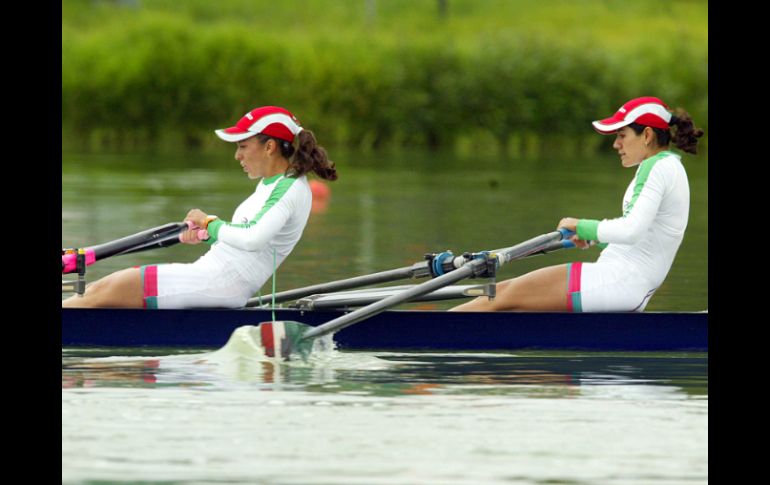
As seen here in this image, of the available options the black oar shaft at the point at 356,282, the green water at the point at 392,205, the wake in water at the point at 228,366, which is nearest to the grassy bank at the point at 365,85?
the green water at the point at 392,205

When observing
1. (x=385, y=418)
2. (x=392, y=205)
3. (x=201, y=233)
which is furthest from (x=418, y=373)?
(x=392, y=205)

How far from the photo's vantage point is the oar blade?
10125mm

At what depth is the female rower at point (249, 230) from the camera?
9977mm

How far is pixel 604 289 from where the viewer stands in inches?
403

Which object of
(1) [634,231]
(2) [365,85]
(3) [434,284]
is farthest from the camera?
(2) [365,85]

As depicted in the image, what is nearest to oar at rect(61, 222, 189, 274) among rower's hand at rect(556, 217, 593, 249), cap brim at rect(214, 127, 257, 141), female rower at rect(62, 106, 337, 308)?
female rower at rect(62, 106, 337, 308)

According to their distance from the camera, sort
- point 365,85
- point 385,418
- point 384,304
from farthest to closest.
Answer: point 365,85, point 384,304, point 385,418

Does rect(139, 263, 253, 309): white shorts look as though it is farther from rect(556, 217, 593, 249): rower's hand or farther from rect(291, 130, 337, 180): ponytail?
rect(556, 217, 593, 249): rower's hand

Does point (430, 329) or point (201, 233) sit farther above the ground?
point (201, 233)

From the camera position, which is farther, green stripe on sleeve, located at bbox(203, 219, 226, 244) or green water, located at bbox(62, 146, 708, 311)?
green water, located at bbox(62, 146, 708, 311)

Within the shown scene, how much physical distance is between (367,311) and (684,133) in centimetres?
215

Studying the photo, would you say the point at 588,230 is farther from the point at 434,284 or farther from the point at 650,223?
the point at 434,284

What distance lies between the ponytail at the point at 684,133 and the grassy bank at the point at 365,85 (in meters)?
32.0
